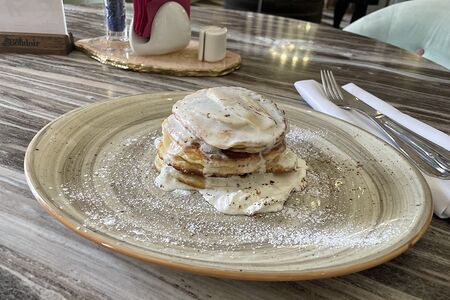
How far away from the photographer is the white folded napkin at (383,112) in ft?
2.17

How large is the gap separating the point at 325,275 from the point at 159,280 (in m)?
0.18

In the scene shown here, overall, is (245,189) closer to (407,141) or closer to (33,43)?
(407,141)

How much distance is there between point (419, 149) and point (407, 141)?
39 millimetres

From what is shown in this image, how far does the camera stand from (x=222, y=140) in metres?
0.61

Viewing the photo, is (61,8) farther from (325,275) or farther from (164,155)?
(325,275)

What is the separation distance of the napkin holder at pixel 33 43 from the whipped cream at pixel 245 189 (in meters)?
0.71

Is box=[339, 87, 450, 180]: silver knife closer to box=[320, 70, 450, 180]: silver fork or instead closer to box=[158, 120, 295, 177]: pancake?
box=[320, 70, 450, 180]: silver fork

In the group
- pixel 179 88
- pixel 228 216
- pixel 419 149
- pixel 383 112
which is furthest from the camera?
pixel 179 88

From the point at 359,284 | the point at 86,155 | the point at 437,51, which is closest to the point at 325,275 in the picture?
the point at 359,284

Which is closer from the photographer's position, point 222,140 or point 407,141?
point 222,140

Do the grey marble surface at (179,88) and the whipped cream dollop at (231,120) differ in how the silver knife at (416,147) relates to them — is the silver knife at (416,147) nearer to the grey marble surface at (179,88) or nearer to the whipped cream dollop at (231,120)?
the grey marble surface at (179,88)

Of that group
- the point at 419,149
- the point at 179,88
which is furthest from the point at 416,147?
the point at 179,88

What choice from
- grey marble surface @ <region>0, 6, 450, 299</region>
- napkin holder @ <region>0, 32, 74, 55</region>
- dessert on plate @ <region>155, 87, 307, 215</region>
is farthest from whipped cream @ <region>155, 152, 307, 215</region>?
napkin holder @ <region>0, 32, 74, 55</region>

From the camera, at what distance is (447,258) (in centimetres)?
57
